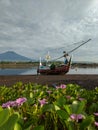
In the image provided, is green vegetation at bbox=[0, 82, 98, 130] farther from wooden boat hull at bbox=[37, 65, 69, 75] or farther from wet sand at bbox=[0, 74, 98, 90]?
wooden boat hull at bbox=[37, 65, 69, 75]

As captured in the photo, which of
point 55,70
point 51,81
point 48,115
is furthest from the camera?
point 55,70

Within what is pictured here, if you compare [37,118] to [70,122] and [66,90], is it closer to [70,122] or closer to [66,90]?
[70,122]

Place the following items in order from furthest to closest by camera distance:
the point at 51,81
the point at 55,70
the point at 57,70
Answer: the point at 55,70 < the point at 57,70 < the point at 51,81

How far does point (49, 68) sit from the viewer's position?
39.2 m

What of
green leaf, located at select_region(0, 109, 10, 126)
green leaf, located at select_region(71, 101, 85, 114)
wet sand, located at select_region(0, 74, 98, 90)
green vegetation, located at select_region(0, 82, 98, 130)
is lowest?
wet sand, located at select_region(0, 74, 98, 90)

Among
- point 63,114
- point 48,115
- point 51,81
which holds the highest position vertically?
point 63,114

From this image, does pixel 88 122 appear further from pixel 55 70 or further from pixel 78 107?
pixel 55 70

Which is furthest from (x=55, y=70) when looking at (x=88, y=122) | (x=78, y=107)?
(x=88, y=122)

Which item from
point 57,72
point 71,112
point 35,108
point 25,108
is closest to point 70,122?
point 71,112

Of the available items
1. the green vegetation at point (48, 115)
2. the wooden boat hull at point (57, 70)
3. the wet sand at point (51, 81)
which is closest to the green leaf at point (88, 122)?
the green vegetation at point (48, 115)

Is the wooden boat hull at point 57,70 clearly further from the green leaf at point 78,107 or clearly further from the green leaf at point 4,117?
the green leaf at point 4,117

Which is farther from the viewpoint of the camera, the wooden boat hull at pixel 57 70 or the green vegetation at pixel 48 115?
the wooden boat hull at pixel 57 70

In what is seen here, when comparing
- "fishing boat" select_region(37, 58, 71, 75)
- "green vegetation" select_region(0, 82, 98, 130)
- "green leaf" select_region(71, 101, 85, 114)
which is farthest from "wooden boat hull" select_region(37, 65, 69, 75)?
"green leaf" select_region(71, 101, 85, 114)

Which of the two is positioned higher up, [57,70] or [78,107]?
[78,107]
